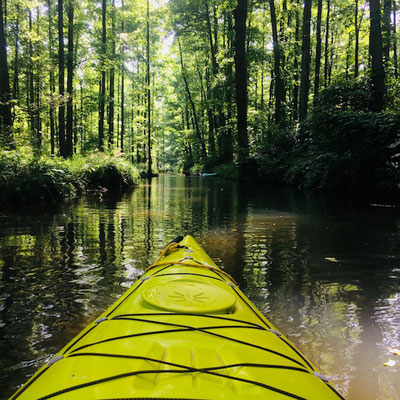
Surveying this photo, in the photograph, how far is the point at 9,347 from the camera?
7.43 feet

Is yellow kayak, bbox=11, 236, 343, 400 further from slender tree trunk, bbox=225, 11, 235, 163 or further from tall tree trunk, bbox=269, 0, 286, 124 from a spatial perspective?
tall tree trunk, bbox=269, 0, 286, 124

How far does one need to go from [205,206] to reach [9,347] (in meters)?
7.58

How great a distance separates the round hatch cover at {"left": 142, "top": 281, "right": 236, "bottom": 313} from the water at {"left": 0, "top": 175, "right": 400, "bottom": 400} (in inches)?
30.5

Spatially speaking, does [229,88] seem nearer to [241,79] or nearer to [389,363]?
[241,79]

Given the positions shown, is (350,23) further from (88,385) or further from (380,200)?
(88,385)

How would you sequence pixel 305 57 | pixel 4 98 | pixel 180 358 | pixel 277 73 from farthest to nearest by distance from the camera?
pixel 277 73 < pixel 305 57 < pixel 4 98 < pixel 180 358

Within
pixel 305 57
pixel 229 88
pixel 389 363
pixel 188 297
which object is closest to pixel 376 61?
pixel 305 57

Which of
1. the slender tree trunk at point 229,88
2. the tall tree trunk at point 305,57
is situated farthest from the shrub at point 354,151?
the slender tree trunk at point 229,88

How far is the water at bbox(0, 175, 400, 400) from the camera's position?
2.23m

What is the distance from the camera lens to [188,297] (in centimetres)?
212

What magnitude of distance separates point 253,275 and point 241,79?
1483 cm

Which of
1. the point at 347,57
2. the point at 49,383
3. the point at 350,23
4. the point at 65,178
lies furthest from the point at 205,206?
the point at 347,57

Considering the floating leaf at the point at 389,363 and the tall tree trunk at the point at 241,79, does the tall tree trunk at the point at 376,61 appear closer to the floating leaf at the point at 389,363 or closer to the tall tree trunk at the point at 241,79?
the tall tree trunk at the point at 241,79

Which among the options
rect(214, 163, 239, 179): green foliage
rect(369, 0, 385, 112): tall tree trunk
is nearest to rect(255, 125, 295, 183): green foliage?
rect(214, 163, 239, 179): green foliage
